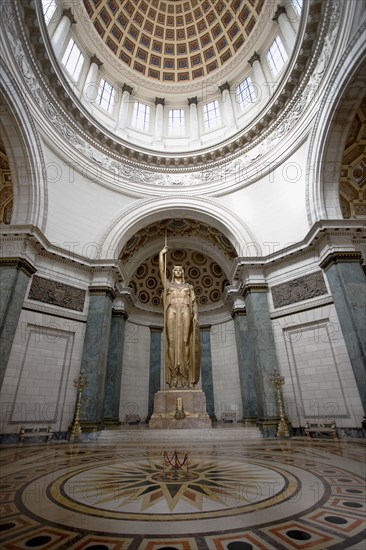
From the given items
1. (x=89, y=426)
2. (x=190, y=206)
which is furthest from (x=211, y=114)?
(x=89, y=426)

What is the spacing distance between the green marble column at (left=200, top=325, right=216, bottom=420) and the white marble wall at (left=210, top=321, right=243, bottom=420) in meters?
0.17

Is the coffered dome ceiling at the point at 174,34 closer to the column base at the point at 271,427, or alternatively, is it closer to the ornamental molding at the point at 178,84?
the ornamental molding at the point at 178,84

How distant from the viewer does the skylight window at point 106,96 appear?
14.3 meters

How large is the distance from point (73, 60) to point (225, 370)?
17063mm

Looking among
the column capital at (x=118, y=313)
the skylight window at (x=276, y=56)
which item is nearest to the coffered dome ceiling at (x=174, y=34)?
the skylight window at (x=276, y=56)

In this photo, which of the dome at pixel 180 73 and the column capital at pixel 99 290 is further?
the dome at pixel 180 73

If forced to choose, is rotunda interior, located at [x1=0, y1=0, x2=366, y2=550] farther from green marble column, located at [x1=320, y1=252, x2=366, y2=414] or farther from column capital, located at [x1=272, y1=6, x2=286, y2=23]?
column capital, located at [x1=272, y1=6, x2=286, y2=23]

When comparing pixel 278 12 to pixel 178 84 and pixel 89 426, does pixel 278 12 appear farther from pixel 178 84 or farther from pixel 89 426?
pixel 89 426

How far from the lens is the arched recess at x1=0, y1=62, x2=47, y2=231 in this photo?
8234 millimetres

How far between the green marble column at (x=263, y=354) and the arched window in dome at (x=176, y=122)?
10802 millimetres

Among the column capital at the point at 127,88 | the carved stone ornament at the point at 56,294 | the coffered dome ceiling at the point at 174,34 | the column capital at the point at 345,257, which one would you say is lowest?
the carved stone ornament at the point at 56,294

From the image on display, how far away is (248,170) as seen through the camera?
12227 millimetres

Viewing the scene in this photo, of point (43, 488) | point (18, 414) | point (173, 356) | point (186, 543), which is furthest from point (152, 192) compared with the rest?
point (186, 543)

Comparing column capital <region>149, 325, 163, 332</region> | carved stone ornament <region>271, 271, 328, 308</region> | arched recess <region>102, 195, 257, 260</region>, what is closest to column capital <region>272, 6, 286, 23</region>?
arched recess <region>102, 195, 257, 260</region>
